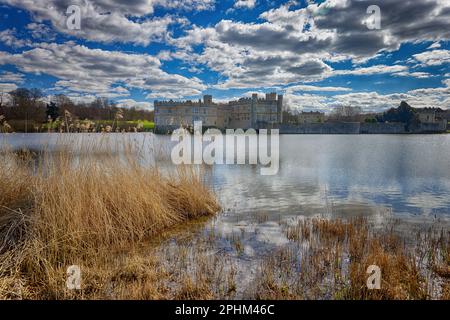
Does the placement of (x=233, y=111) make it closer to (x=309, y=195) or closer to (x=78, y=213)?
(x=309, y=195)

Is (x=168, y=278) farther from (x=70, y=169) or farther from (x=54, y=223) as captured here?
(x=70, y=169)

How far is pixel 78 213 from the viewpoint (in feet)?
14.7

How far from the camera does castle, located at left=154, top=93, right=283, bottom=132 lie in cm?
7612

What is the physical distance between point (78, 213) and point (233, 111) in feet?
274

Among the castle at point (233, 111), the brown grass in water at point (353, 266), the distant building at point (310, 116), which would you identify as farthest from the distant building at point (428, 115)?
the brown grass in water at point (353, 266)

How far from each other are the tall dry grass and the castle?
6919 cm

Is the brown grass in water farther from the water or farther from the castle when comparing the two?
the castle

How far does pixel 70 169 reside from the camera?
5.16 metres

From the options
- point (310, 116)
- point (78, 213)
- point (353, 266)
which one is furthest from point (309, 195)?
point (310, 116)

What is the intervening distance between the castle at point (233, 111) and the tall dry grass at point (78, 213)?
69186 mm

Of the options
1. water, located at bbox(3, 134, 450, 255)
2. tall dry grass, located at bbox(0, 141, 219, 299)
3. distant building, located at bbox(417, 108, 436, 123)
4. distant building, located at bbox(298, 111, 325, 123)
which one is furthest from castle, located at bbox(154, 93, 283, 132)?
tall dry grass, located at bbox(0, 141, 219, 299)
